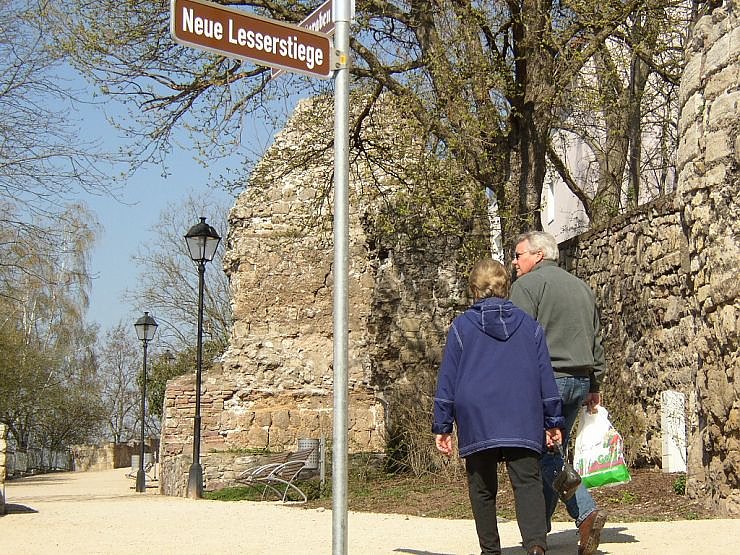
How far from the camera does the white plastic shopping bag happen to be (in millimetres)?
5973

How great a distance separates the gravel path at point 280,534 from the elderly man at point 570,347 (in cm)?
53

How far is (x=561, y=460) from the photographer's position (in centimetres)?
564

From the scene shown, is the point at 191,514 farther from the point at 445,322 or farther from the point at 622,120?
the point at 622,120

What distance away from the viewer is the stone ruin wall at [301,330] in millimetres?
17719

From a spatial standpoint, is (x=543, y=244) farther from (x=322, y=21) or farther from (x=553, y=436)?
(x=322, y=21)

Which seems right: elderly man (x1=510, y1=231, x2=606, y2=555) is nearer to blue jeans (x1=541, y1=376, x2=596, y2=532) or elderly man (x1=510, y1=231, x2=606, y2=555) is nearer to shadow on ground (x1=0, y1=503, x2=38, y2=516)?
blue jeans (x1=541, y1=376, x2=596, y2=532)

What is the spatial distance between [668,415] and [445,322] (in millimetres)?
7015

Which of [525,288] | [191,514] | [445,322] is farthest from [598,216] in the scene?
[525,288]

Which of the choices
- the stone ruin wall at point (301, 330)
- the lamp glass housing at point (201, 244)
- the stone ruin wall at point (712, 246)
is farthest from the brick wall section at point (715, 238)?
the lamp glass housing at point (201, 244)

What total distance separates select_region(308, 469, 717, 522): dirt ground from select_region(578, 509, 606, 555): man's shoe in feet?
7.85

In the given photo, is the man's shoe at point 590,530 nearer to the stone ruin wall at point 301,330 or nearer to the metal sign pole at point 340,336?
the metal sign pole at point 340,336

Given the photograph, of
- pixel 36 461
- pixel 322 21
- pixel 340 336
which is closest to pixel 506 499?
pixel 340 336

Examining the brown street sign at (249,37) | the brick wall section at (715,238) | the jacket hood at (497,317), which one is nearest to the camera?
the brown street sign at (249,37)

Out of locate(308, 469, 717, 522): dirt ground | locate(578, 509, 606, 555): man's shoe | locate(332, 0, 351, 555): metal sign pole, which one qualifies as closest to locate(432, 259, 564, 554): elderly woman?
locate(578, 509, 606, 555): man's shoe
